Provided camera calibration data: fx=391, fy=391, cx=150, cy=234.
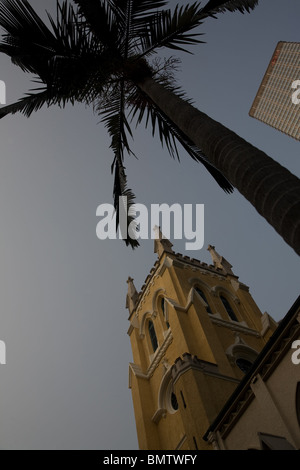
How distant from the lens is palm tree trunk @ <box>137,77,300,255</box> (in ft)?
13.2

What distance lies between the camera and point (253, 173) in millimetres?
4680

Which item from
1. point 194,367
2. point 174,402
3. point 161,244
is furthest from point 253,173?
point 161,244

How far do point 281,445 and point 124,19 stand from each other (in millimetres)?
10227

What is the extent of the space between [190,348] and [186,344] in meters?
0.25

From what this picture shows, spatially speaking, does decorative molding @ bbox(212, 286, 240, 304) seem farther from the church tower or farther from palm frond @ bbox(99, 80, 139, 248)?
palm frond @ bbox(99, 80, 139, 248)

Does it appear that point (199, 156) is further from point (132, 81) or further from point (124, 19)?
point (124, 19)

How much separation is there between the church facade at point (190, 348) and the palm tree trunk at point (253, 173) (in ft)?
22.4

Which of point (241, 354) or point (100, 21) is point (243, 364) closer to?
point (241, 354)

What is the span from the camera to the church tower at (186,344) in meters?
14.9

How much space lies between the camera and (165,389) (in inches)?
753

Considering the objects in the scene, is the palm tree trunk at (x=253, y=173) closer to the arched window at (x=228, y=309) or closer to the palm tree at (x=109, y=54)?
the palm tree at (x=109, y=54)

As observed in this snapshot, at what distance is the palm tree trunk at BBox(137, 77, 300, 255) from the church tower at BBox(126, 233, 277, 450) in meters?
10.7

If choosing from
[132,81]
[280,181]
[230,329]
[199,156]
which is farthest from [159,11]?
[230,329]
